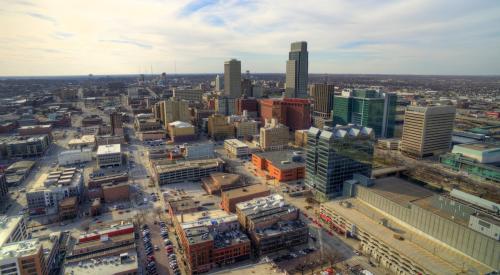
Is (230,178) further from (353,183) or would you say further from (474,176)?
(474,176)

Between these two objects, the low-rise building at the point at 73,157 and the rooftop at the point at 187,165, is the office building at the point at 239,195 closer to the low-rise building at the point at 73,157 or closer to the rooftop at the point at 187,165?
the rooftop at the point at 187,165

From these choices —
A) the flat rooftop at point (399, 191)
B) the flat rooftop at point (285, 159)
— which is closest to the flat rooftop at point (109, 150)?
the flat rooftop at point (285, 159)

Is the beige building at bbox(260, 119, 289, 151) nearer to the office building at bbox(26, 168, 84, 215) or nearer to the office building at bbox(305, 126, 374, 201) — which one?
the office building at bbox(305, 126, 374, 201)

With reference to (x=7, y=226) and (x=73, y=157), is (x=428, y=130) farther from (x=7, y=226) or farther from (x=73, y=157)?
(x=73, y=157)

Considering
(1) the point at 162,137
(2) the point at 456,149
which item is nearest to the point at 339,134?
(2) the point at 456,149

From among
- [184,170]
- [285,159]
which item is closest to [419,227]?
[285,159]
